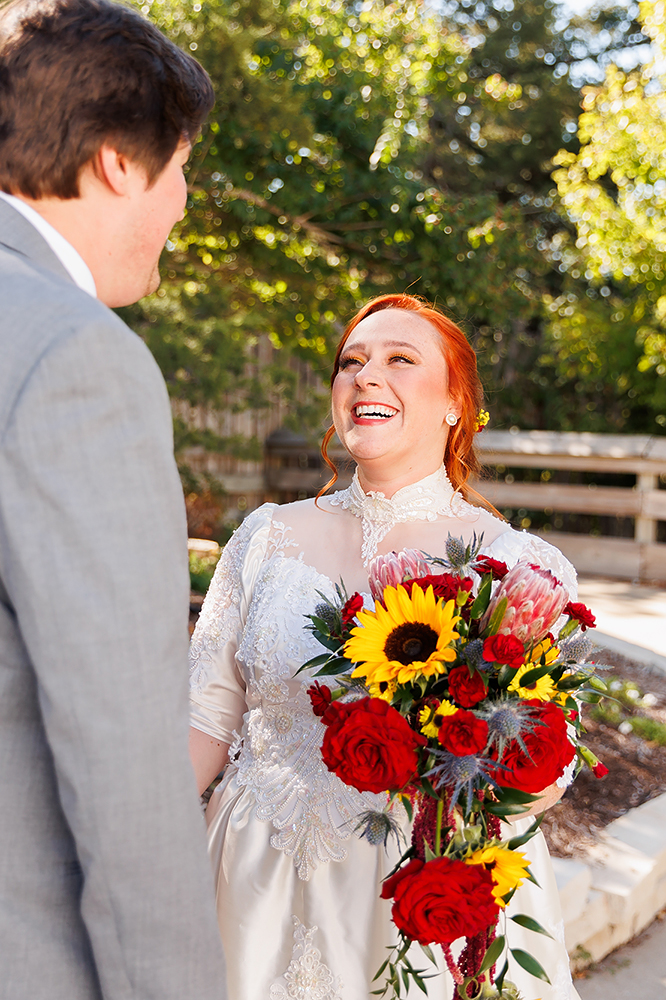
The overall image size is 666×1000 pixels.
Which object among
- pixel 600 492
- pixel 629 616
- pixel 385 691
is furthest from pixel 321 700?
pixel 600 492

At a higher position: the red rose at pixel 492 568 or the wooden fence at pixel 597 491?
the red rose at pixel 492 568

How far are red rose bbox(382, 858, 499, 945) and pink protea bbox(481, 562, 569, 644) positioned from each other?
0.32 metres

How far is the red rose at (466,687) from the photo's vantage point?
118cm

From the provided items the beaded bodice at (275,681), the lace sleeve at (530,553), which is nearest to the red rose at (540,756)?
the beaded bodice at (275,681)

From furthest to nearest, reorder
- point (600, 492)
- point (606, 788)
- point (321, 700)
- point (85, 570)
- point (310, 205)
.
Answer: point (600, 492)
point (310, 205)
point (606, 788)
point (321, 700)
point (85, 570)

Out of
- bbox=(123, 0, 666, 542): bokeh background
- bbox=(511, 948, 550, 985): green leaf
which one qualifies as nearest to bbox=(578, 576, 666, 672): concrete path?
bbox=(123, 0, 666, 542): bokeh background

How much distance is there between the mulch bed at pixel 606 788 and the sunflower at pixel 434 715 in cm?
231

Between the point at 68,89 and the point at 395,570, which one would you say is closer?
the point at 68,89

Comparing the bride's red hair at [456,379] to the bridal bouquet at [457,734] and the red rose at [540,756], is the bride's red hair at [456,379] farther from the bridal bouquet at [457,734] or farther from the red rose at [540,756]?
the red rose at [540,756]

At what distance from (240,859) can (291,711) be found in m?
0.32

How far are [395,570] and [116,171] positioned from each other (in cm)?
67

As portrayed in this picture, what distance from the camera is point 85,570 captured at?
879mm

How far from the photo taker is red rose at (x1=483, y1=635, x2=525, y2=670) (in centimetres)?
114

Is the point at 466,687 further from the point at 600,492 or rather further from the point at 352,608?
the point at 600,492
